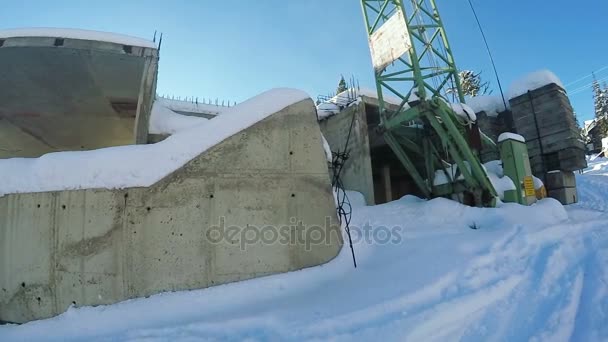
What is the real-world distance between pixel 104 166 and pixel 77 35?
310 cm

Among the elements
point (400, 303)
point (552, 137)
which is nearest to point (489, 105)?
point (552, 137)

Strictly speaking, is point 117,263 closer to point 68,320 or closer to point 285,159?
point 68,320

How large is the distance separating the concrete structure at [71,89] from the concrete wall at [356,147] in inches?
315

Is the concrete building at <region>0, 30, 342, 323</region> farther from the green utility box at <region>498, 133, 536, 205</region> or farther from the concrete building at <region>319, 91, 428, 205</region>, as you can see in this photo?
the green utility box at <region>498, 133, 536, 205</region>

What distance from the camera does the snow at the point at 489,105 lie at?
15.0 m

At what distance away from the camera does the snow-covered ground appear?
2.89m

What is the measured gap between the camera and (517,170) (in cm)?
985

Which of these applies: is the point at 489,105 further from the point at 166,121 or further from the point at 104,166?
the point at 104,166

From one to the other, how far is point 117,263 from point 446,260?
15.4ft

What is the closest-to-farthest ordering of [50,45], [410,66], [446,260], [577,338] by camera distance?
[577,338] → [446,260] → [50,45] → [410,66]

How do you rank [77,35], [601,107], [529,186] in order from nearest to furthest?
[77,35], [529,186], [601,107]

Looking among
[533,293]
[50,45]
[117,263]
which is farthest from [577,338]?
[50,45]

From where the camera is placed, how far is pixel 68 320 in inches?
Result: 141

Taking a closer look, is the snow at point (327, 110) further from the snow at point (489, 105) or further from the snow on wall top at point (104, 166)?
the snow on wall top at point (104, 166)
